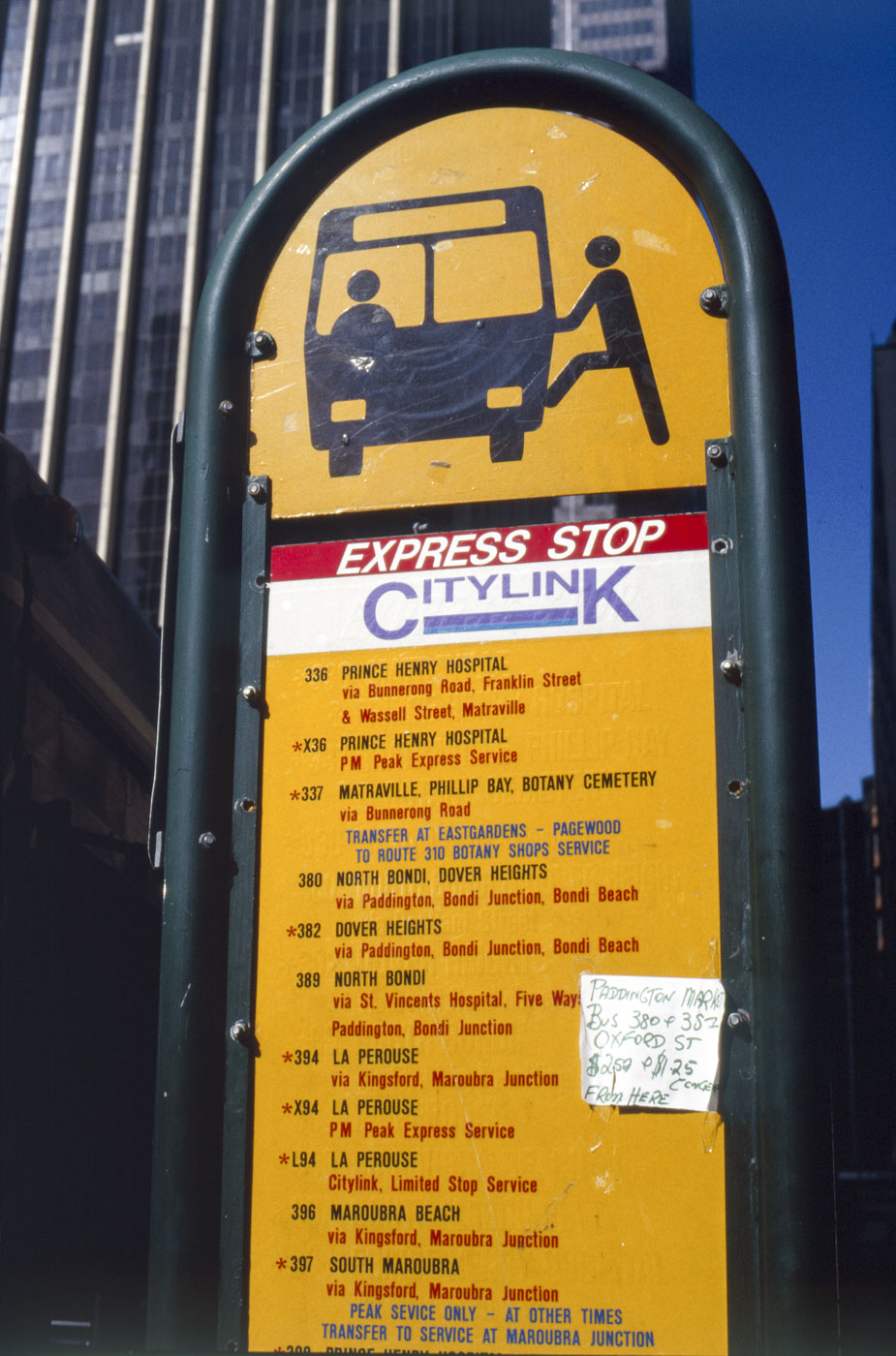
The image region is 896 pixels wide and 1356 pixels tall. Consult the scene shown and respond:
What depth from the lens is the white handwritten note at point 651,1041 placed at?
6.97ft

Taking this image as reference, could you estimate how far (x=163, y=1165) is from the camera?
2281mm

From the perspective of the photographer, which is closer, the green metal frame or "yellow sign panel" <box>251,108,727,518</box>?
the green metal frame

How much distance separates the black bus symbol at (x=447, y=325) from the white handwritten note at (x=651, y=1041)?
39.9 inches

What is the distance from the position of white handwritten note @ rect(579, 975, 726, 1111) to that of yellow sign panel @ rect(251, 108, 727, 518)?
0.92m

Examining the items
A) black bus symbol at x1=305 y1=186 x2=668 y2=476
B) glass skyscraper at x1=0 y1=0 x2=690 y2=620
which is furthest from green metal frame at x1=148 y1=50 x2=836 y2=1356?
glass skyscraper at x1=0 y1=0 x2=690 y2=620


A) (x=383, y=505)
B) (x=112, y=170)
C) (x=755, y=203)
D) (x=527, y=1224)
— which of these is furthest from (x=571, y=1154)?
(x=112, y=170)

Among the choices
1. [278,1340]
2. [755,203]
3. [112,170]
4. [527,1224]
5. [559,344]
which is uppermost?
[112,170]

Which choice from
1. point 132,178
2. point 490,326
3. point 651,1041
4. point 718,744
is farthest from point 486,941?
point 132,178

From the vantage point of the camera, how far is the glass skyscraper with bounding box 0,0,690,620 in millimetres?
51656

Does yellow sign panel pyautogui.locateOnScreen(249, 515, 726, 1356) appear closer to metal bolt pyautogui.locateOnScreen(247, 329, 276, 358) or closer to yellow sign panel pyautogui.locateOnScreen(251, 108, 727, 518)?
yellow sign panel pyautogui.locateOnScreen(251, 108, 727, 518)

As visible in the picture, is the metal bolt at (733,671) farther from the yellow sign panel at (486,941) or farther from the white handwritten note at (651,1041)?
the white handwritten note at (651,1041)

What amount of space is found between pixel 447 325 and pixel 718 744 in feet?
3.32

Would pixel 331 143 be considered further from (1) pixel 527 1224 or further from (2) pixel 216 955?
(1) pixel 527 1224

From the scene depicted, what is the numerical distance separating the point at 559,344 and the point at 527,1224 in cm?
160
